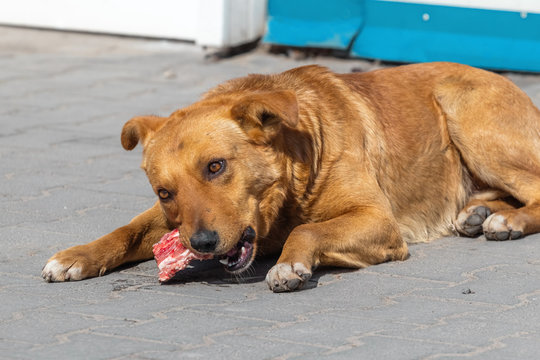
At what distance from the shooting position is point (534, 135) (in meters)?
5.39

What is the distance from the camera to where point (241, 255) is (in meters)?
4.20

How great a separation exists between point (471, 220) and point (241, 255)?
→ 5.38 ft

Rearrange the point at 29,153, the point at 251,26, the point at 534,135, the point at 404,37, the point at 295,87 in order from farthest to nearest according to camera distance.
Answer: the point at 251,26, the point at 404,37, the point at 29,153, the point at 534,135, the point at 295,87

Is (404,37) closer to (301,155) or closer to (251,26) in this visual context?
(251,26)

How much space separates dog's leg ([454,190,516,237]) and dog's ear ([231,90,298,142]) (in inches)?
56.3

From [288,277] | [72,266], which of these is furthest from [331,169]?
[72,266]

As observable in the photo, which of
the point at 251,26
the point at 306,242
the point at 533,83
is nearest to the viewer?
the point at 306,242

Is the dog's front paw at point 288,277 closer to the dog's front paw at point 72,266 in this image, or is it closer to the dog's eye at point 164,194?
the dog's eye at point 164,194

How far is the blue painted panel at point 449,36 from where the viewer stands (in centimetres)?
890

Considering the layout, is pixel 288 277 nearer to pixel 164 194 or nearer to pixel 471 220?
pixel 164 194

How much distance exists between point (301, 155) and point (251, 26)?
5.81m

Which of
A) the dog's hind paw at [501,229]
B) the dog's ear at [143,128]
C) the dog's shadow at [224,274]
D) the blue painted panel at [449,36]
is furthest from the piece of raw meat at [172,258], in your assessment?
the blue painted panel at [449,36]

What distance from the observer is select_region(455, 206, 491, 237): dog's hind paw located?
5.24 m

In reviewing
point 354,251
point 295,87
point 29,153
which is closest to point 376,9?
point 29,153
